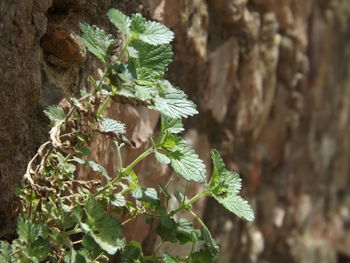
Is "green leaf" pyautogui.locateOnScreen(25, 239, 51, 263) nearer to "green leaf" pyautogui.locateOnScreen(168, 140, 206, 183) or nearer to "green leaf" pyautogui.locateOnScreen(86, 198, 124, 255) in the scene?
"green leaf" pyautogui.locateOnScreen(86, 198, 124, 255)

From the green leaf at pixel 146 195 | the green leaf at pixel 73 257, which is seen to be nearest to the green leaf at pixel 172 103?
the green leaf at pixel 146 195

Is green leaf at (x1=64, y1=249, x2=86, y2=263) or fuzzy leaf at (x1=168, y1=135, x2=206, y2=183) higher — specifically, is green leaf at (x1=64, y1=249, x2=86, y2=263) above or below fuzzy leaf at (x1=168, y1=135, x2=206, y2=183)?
below

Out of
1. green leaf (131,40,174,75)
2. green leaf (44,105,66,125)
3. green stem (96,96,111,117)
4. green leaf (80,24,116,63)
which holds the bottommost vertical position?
green leaf (44,105,66,125)

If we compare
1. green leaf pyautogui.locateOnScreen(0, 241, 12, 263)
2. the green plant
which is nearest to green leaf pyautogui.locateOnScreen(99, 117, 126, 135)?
the green plant

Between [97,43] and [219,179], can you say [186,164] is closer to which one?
[219,179]

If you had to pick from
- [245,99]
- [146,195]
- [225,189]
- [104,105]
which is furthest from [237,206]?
[245,99]

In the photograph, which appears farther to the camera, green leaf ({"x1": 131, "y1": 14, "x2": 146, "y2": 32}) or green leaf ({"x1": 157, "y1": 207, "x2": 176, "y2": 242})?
green leaf ({"x1": 157, "y1": 207, "x2": 176, "y2": 242})

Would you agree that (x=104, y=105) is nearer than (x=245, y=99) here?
Yes
